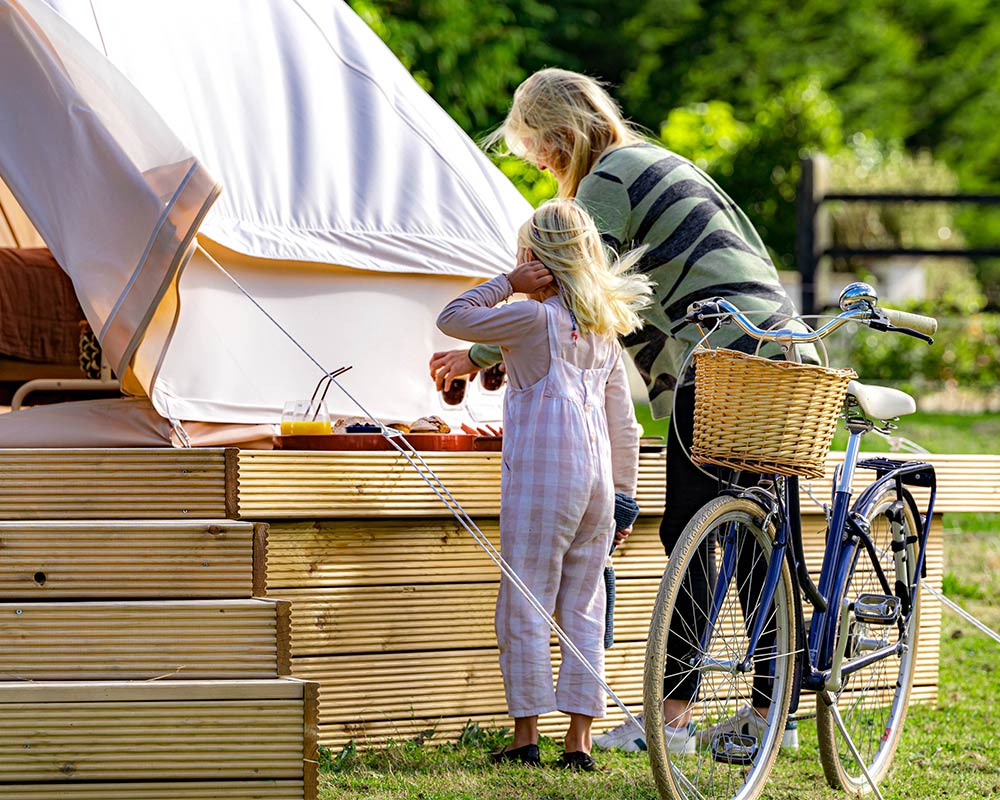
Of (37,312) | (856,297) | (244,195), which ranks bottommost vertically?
(856,297)

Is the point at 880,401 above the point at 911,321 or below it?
below

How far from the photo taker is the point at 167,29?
14.3ft

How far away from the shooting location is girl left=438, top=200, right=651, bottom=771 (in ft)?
11.1

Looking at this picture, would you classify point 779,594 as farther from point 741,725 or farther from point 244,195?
point 244,195

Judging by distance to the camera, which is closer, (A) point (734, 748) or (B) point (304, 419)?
(A) point (734, 748)

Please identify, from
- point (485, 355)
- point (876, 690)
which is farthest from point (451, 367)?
point (876, 690)

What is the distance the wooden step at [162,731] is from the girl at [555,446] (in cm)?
84

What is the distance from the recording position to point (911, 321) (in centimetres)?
330

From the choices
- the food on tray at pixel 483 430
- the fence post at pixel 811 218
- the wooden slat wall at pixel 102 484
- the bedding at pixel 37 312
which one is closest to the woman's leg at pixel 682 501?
the food on tray at pixel 483 430

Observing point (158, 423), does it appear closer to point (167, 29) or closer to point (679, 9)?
point (167, 29)

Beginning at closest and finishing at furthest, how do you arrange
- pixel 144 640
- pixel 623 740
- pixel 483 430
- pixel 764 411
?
1. pixel 144 640
2. pixel 764 411
3. pixel 623 740
4. pixel 483 430

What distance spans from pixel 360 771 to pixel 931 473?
5.39ft

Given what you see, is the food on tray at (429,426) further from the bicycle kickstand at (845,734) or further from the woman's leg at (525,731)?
the bicycle kickstand at (845,734)

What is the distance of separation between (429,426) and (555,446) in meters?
0.76
